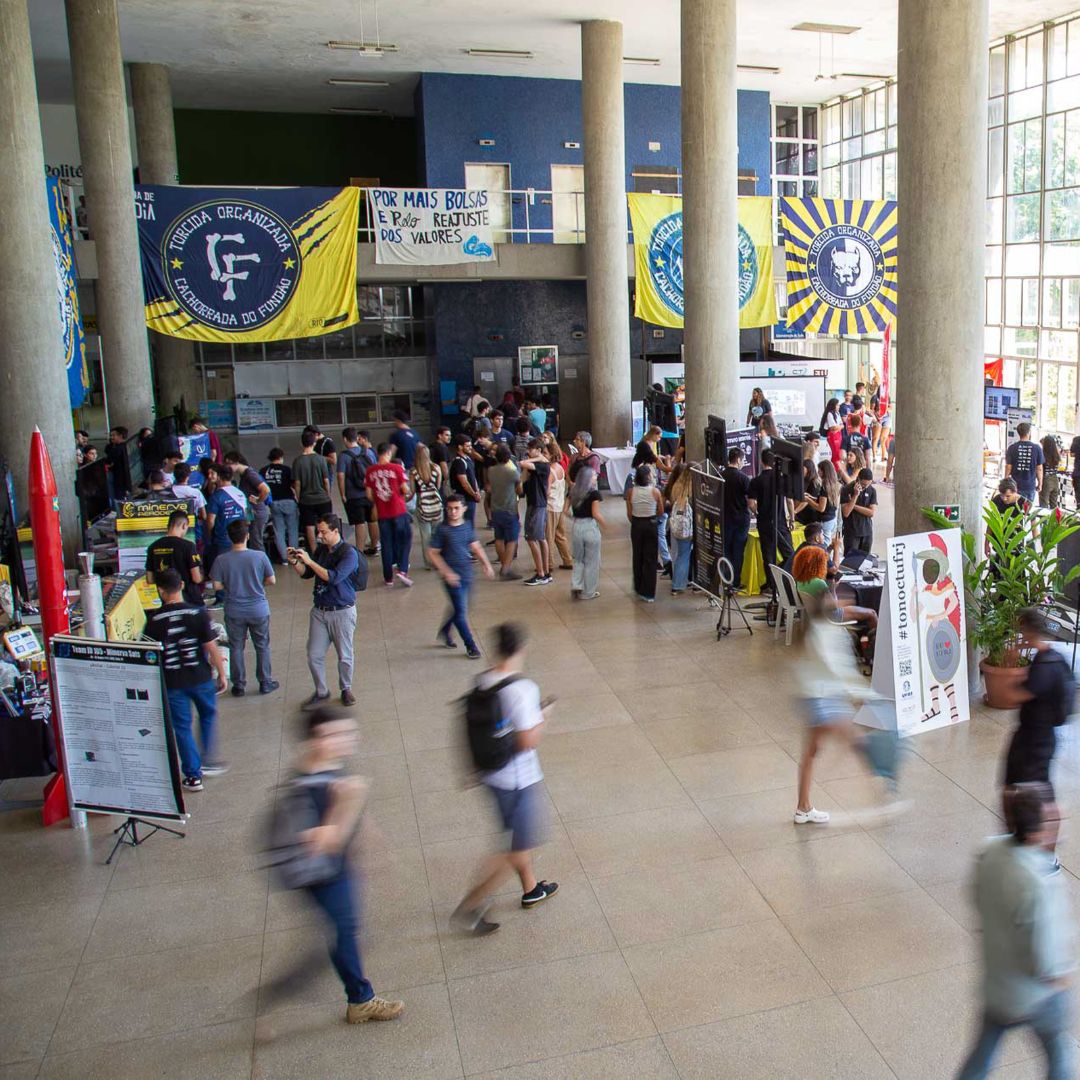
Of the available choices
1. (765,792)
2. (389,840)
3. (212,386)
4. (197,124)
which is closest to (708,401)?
(765,792)

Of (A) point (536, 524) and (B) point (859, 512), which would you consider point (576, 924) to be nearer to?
(B) point (859, 512)

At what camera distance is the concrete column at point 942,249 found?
28.5 ft

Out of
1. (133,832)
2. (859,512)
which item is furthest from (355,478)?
(133,832)

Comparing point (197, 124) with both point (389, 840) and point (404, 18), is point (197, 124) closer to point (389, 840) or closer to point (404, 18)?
point (404, 18)

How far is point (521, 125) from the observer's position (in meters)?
25.0

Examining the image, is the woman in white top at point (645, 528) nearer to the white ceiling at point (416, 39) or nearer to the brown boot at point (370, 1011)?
the brown boot at point (370, 1011)

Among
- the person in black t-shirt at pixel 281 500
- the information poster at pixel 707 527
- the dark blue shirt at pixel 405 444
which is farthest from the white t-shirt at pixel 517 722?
the dark blue shirt at pixel 405 444

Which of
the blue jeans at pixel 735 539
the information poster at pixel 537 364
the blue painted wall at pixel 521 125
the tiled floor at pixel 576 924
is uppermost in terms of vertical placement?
the blue painted wall at pixel 521 125

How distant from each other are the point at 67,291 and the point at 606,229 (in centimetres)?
969

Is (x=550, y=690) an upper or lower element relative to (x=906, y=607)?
lower

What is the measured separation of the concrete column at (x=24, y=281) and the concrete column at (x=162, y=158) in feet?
31.9

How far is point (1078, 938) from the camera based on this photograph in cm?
558

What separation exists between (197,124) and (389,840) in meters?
25.8

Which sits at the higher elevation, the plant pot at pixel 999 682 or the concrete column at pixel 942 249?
the concrete column at pixel 942 249
